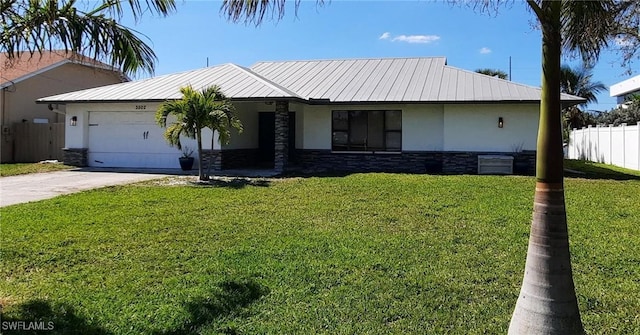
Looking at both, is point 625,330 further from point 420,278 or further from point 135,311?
point 135,311

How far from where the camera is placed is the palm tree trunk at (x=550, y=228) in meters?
3.49

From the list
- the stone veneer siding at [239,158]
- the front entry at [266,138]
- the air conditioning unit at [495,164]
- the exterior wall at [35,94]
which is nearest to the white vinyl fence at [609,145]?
the air conditioning unit at [495,164]

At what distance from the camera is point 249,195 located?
11.7m

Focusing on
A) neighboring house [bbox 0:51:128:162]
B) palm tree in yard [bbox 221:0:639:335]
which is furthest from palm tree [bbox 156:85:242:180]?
palm tree in yard [bbox 221:0:639:335]

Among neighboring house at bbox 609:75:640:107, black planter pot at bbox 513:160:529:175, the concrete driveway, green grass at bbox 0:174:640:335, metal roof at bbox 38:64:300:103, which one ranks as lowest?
green grass at bbox 0:174:640:335

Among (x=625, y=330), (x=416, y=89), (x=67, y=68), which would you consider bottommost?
(x=625, y=330)

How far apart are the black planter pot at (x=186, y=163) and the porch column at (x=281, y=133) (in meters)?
3.24

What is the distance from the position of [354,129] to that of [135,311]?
15.7 m

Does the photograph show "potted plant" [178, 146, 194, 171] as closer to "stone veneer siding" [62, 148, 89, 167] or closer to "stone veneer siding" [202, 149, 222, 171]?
"stone veneer siding" [202, 149, 222, 171]

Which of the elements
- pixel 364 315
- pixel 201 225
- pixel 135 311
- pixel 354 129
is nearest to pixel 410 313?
pixel 364 315

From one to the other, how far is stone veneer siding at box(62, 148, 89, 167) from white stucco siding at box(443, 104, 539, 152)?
14545 mm

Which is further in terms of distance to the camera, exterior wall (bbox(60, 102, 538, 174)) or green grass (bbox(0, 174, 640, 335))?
exterior wall (bbox(60, 102, 538, 174))

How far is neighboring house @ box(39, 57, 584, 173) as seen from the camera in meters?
17.6

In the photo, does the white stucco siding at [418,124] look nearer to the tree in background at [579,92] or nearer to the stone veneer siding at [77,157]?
the stone veneer siding at [77,157]
